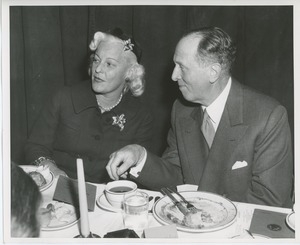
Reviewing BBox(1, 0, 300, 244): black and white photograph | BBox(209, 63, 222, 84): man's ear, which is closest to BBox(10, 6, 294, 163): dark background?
BBox(1, 0, 300, 244): black and white photograph

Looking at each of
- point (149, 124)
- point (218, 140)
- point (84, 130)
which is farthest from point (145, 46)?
point (218, 140)

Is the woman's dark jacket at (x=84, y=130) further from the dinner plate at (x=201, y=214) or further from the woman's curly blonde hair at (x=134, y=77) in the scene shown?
the dinner plate at (x=201, y=214)

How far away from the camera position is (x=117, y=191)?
1.00m

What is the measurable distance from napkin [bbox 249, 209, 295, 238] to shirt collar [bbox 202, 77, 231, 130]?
0.44 metres

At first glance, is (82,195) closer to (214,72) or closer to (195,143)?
(195,143)

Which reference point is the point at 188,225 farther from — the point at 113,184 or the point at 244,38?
the point at 244,38

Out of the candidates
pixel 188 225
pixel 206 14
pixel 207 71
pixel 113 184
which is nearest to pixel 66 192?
pixel 113 184

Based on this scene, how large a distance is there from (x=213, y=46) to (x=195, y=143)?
0.36m

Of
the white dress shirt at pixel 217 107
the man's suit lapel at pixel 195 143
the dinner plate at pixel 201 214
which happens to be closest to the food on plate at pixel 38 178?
the dinner plate at pixel 201 214

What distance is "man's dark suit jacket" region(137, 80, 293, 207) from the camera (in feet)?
3.74

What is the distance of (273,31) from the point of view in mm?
1615

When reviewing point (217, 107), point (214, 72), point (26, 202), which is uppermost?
point (214, 72)

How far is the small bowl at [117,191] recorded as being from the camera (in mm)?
958

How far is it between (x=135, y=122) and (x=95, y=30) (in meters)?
0.50
